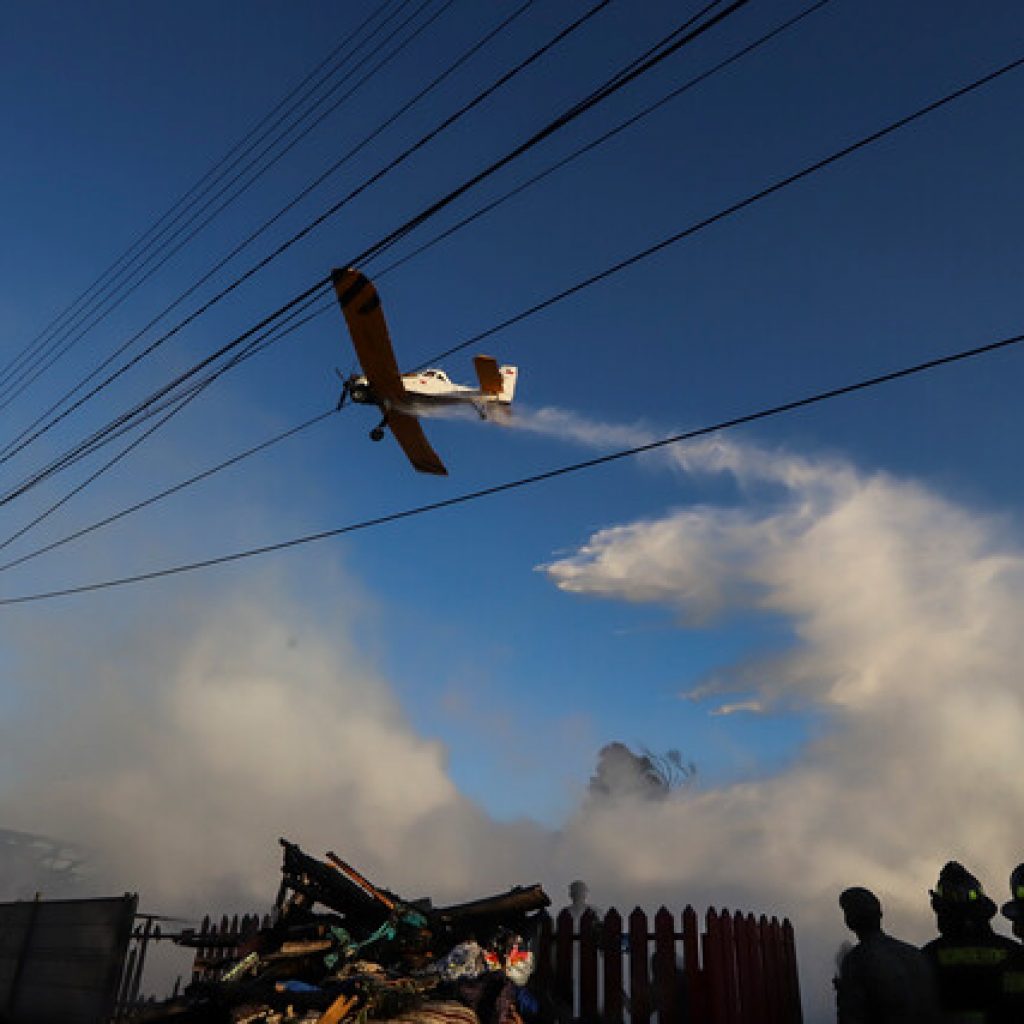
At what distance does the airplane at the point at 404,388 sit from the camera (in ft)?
46.6

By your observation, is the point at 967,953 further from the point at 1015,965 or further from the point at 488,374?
the point at 488,374

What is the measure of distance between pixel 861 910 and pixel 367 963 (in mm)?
5048

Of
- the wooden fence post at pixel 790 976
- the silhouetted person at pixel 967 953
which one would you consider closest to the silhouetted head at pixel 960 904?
the silhouetted person at pixel 967 953

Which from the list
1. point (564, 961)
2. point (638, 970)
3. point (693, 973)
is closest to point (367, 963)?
point (564, 961)

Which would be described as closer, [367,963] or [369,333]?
[367,963]

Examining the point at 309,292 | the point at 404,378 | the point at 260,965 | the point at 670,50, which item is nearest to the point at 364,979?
the point at 260,965

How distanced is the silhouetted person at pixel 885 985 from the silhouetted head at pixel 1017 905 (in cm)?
67

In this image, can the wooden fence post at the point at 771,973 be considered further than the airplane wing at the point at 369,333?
No

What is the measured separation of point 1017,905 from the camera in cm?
532

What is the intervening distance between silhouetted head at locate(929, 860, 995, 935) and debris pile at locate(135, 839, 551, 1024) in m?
4.01

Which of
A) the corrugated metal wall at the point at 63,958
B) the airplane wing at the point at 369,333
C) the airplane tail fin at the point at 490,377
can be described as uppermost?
the airplane tail fin at the point at 490,377

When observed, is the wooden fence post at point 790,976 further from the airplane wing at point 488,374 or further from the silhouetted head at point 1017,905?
the airplane wing at point 488,374

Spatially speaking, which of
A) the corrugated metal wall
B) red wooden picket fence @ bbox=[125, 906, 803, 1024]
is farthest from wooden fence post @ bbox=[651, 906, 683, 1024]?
the corrugated metal wall

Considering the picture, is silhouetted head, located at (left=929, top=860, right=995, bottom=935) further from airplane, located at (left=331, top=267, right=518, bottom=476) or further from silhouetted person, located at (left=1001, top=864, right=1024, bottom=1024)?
airplane, located at (left=331, top=267, right=518, bottom=476)
